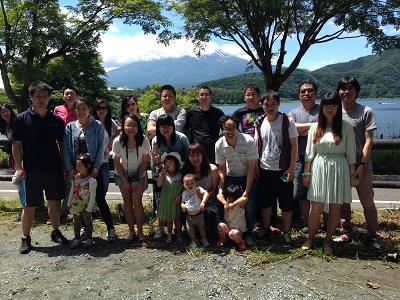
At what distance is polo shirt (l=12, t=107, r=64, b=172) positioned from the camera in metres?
4.09

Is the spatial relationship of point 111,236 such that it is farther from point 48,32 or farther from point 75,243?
point 48,32

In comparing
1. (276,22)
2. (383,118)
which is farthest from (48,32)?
(383,118)

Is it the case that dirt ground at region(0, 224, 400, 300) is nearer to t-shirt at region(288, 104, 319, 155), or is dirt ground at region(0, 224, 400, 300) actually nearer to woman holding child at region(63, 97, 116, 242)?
woman holding child at region(63, 97, 116, 242)

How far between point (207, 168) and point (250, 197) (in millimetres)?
668

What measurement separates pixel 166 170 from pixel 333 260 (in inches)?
89.3

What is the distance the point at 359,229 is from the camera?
479cm

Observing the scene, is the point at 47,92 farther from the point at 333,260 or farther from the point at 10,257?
the point at 333,260

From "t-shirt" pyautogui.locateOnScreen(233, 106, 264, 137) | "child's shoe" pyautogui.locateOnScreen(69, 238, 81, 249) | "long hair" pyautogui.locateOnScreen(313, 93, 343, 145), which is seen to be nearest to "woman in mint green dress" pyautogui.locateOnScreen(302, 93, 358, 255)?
"long hair" pyautogui.locateOnScreen(313, 93, 343, 145)

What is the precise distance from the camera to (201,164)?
4.27 m

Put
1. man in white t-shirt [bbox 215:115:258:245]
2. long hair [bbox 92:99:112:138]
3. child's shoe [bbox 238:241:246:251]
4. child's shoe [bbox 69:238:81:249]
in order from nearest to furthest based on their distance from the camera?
1. child's shoe [bbox 238:241:246:251]
2. man in white t-shirt [bbox 215:115:258:245]
3. child's shoe [bbox 69:238:81:249]
4. long hair [bbox 92:99:112:138]

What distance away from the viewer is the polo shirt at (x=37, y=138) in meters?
4.09

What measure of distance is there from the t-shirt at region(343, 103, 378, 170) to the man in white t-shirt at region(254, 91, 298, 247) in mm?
680

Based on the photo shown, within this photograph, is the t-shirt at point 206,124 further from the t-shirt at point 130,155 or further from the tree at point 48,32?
the tree at point 48,32

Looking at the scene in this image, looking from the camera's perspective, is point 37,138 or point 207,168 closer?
point 37,138
